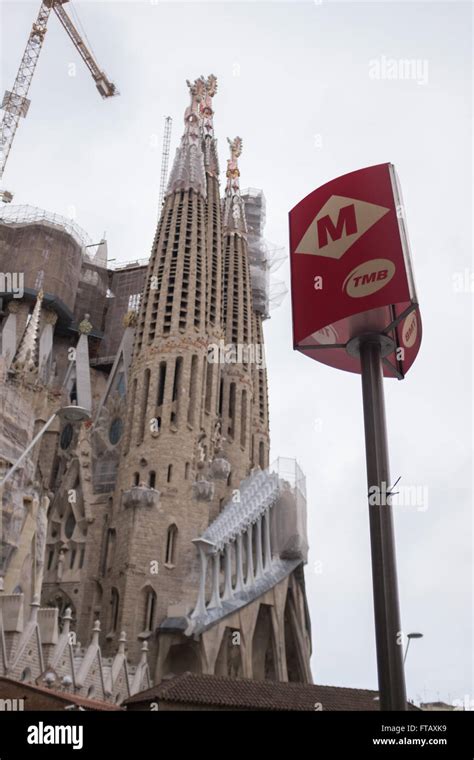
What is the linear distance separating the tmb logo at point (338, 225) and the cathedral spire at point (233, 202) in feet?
149

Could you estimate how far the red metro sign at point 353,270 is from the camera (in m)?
15.4

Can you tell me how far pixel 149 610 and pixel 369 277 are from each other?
27.0m

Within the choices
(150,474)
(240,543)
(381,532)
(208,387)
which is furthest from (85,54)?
(381,532)

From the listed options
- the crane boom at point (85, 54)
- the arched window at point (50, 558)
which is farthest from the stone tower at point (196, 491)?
the crane boom at point (85, 54)

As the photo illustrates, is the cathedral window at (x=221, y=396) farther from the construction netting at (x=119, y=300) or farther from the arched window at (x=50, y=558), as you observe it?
the arched window at (x=50, y=558)

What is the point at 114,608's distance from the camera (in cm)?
3891

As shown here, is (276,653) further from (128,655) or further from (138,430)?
(138,430)

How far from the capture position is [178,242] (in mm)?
49812

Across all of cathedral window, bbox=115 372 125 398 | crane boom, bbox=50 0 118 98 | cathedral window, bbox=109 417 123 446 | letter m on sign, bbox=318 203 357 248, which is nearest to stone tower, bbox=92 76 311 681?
cathedral window, bbox=109 417 123 446

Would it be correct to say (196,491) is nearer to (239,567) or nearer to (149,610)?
(239,567)

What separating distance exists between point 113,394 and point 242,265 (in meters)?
15.7

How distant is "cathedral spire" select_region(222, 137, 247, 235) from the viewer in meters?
62.4

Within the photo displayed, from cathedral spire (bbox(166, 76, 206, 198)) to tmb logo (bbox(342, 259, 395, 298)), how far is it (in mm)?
38613
